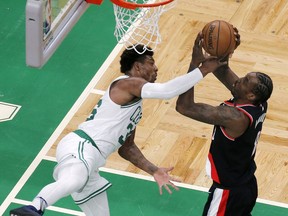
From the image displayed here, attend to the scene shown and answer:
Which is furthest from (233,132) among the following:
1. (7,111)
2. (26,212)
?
(7,111)

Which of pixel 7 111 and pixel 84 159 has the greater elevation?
pixel 84 159

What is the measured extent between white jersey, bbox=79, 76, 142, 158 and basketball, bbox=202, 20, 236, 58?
98cm

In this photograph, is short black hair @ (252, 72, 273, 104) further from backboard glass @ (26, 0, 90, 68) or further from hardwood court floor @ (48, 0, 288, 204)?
hardwood court floor @ (48, 0, 288, 204)

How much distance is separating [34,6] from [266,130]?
4147 millimetres

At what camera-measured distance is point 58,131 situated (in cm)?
1171

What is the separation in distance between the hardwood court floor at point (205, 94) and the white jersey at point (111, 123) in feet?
6.39

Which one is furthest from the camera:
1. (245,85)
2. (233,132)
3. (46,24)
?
(46,24)

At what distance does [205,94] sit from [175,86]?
3913mm

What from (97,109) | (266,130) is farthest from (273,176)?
(97,109)

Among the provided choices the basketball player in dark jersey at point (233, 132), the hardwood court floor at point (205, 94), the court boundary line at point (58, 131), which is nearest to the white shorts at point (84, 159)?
the basketball player in dark jersey at point (233, 132)

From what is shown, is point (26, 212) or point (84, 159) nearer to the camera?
point (26, 212)

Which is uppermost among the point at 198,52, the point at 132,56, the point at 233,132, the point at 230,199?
the point at 198,52

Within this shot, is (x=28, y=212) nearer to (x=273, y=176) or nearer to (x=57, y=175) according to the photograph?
(x=57, y=175)

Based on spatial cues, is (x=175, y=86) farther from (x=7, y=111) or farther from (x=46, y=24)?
(x=7, y=111)
